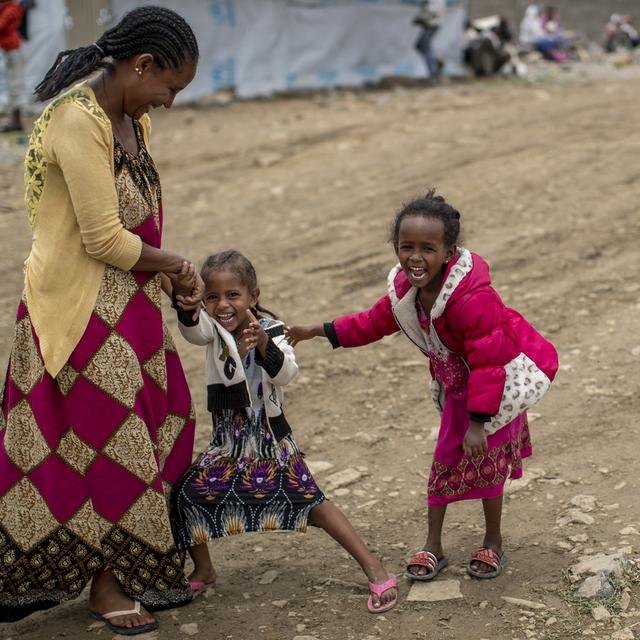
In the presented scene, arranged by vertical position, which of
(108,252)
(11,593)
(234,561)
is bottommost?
(234,561)

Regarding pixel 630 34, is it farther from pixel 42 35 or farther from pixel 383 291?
pixel 383 291

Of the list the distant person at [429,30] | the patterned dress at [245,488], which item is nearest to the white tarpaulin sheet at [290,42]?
the distant person at [429,30]

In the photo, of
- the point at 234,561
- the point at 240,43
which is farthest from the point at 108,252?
the point at 240,43

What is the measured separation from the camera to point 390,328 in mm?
3418

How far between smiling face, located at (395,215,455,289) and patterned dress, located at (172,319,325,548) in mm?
532

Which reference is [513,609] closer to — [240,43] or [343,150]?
[343,150]

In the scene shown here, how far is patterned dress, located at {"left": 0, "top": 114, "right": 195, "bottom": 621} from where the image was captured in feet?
10.00

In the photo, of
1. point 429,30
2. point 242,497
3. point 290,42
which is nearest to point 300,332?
point 242,497

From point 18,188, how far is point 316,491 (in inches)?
284

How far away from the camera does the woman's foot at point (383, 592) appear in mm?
3320

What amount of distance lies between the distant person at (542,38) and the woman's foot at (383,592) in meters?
17.7

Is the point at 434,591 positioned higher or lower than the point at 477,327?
lower

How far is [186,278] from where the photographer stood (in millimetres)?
3035

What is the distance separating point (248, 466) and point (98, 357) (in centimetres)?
64
